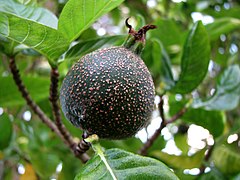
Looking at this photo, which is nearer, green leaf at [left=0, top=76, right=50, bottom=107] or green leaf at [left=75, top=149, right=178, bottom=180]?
green leaf at [left=75, top=149, right=178, bottom=180]

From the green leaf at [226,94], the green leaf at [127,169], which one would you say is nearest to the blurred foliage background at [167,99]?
the green leaf at [226,94]

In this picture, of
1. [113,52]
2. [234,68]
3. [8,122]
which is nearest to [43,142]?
[8,122]

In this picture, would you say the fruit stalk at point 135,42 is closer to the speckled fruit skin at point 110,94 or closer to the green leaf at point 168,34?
the speckled fruit skin at point 110,94

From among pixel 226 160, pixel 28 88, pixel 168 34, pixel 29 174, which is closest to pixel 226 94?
pixel 226 160

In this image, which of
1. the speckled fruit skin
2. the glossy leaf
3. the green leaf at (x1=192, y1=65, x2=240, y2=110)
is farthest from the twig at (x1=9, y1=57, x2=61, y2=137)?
the glossy leaf

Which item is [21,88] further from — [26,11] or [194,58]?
[194,58]

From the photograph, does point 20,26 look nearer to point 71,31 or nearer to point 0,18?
point 0,18

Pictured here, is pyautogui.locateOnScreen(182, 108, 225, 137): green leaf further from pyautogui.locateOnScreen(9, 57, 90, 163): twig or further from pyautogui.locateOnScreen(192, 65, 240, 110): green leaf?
pyautogui.locateOnScreen(9, 57, 90, 163): twig
